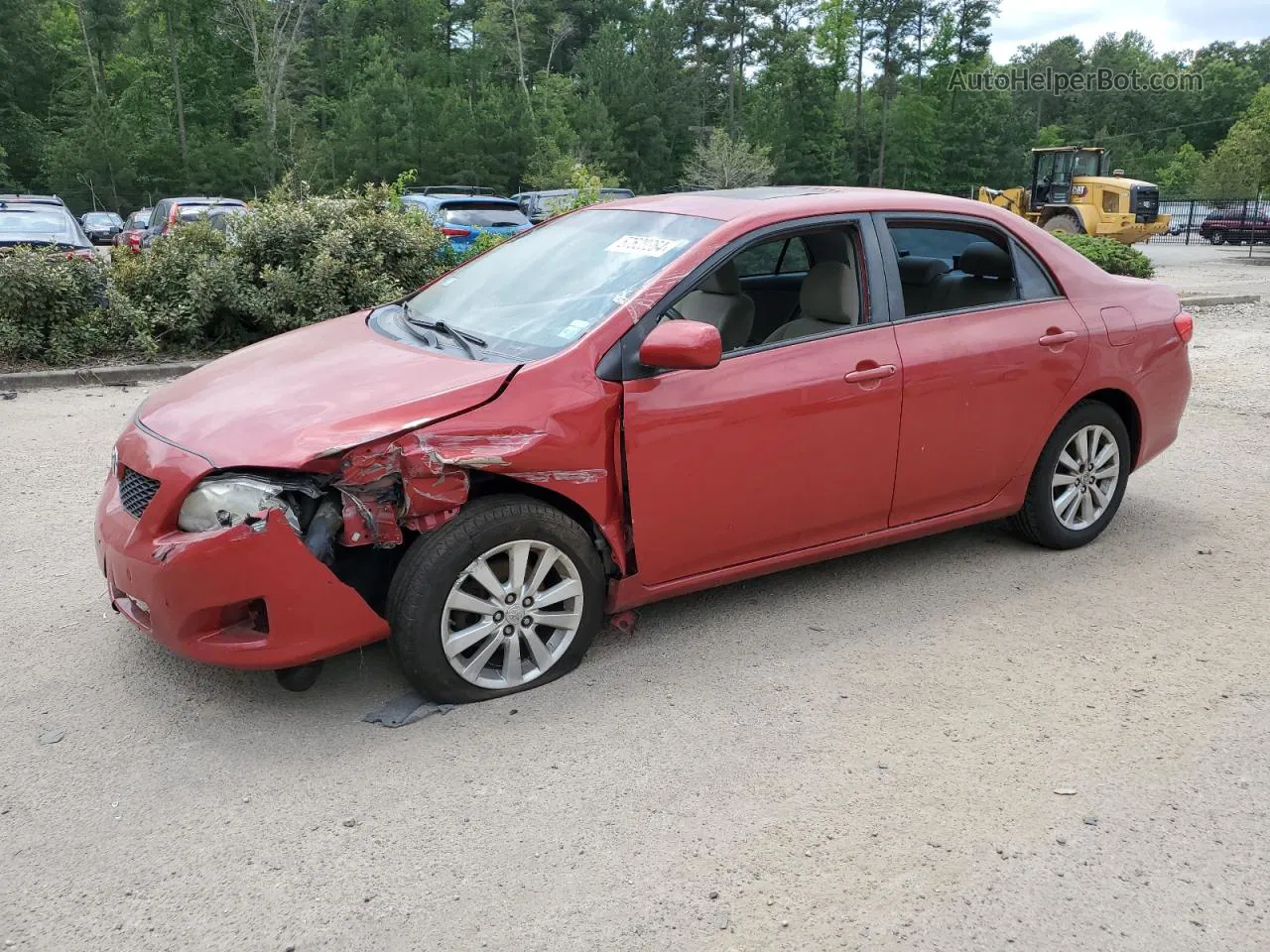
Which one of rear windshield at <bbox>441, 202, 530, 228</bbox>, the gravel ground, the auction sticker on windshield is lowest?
the gravel ground

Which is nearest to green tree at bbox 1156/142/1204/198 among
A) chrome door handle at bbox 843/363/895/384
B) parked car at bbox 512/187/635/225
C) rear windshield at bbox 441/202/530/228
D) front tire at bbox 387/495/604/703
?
parked car at bbox 512/187/635/225

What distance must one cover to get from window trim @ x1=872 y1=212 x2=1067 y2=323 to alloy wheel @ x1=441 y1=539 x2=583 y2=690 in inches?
70.8

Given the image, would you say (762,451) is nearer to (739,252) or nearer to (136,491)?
(739,252)

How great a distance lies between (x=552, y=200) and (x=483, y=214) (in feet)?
3.76

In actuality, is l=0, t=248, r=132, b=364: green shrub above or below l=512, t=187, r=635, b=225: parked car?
below

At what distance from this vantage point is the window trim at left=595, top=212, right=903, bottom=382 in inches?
146

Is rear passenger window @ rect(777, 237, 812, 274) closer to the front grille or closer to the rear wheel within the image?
the front grille

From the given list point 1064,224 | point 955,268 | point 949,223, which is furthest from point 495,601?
point 1064,224

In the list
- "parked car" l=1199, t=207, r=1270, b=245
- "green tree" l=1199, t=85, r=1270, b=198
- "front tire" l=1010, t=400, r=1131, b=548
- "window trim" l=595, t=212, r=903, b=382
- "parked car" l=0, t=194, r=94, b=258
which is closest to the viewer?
"window trim" l=595, t=212, r=903, b=382

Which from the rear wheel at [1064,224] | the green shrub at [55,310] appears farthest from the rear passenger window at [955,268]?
the rear wheel at [1064,224]

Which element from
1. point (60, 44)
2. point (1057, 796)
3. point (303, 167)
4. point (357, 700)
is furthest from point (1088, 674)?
point (60, 44)

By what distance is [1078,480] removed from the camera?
502 centimetres

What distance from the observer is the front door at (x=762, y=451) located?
3762 mm

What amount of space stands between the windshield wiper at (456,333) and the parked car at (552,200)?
913 centimetres
